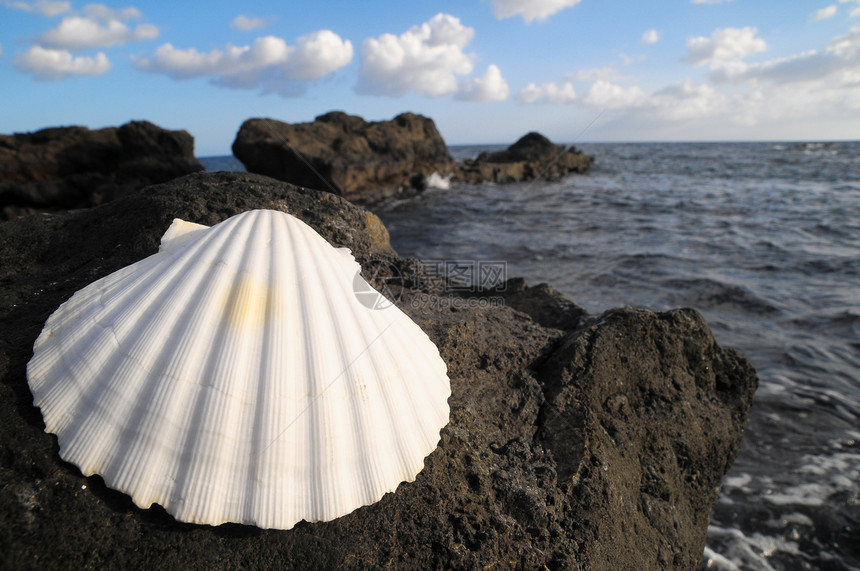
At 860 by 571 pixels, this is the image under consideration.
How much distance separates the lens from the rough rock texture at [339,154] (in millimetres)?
19094

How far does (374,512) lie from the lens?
1683 millimetres

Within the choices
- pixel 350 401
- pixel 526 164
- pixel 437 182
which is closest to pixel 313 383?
pixel 350 401

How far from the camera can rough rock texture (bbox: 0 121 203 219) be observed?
14664 mm

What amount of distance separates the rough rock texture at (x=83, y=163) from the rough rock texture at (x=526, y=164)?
15.8 meters

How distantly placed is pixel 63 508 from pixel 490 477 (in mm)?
1466

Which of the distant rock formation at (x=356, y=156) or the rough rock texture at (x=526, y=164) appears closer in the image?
the distant rock formation at (x=356, y=156)

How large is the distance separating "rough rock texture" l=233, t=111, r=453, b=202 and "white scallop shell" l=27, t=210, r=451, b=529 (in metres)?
15.7

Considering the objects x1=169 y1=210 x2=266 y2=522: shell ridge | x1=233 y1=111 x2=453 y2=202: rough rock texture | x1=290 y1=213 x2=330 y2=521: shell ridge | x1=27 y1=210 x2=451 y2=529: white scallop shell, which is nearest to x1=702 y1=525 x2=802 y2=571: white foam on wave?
x1=27 y1=210 x2=451 y2=529: white scallop shell

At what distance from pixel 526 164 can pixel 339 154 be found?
16214 millimetres

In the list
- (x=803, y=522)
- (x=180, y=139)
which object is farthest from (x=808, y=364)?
(x=180, y=139)

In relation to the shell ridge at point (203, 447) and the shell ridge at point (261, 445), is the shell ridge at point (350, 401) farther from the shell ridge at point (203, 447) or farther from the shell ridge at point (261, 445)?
the shell ridge at point (203, 447)

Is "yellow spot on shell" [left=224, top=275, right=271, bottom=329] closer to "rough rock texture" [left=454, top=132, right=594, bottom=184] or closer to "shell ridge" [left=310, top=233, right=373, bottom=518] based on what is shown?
"shell ridge" [left=310, top=233, right=373, bottom=518]

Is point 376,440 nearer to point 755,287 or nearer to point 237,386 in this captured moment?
point 237,386

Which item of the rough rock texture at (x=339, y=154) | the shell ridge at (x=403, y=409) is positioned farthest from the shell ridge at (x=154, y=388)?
the rough rock texture at (x=339, y=154)
